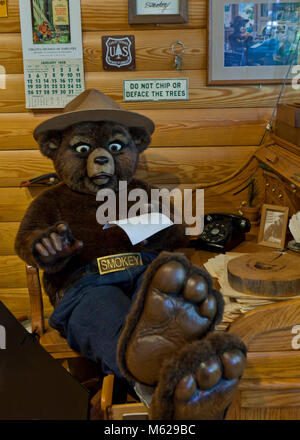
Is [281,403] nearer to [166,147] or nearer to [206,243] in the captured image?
[206,243]

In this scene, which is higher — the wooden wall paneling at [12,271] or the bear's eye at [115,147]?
the bear's eye at [115,147]

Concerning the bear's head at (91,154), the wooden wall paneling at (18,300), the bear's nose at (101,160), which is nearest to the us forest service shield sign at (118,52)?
the bear's head at (91,154)

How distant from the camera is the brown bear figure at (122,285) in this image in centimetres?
83

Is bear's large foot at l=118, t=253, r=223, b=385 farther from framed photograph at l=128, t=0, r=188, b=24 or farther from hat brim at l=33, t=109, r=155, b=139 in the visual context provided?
framed photograph at l=128, t=0, r=188, b=24

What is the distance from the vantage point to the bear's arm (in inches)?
50.9

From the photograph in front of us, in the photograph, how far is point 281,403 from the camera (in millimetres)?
1054

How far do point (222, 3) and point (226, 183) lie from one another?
65 cm

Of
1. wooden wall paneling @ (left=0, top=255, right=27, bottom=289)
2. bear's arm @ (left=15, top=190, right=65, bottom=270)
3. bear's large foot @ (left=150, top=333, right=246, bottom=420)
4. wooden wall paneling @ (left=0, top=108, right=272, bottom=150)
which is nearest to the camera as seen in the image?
bear's large foot @ (left=150, top=333, right=246, bottom=420)

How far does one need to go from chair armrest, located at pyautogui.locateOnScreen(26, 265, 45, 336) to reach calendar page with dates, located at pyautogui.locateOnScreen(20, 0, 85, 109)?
28.7 inches

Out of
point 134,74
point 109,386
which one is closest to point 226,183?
point 134,74

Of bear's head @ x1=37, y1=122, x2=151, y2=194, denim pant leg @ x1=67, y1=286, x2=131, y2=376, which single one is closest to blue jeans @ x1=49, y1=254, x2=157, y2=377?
denim pant leg @ x1=67, y1=286, x2=131, y2=376

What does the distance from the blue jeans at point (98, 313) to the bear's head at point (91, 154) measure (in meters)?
0.26

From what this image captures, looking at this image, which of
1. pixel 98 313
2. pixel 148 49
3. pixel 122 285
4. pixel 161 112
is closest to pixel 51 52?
pixel 148 49

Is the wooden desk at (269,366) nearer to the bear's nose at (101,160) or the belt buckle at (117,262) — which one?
the belt buckle at (117,262)
